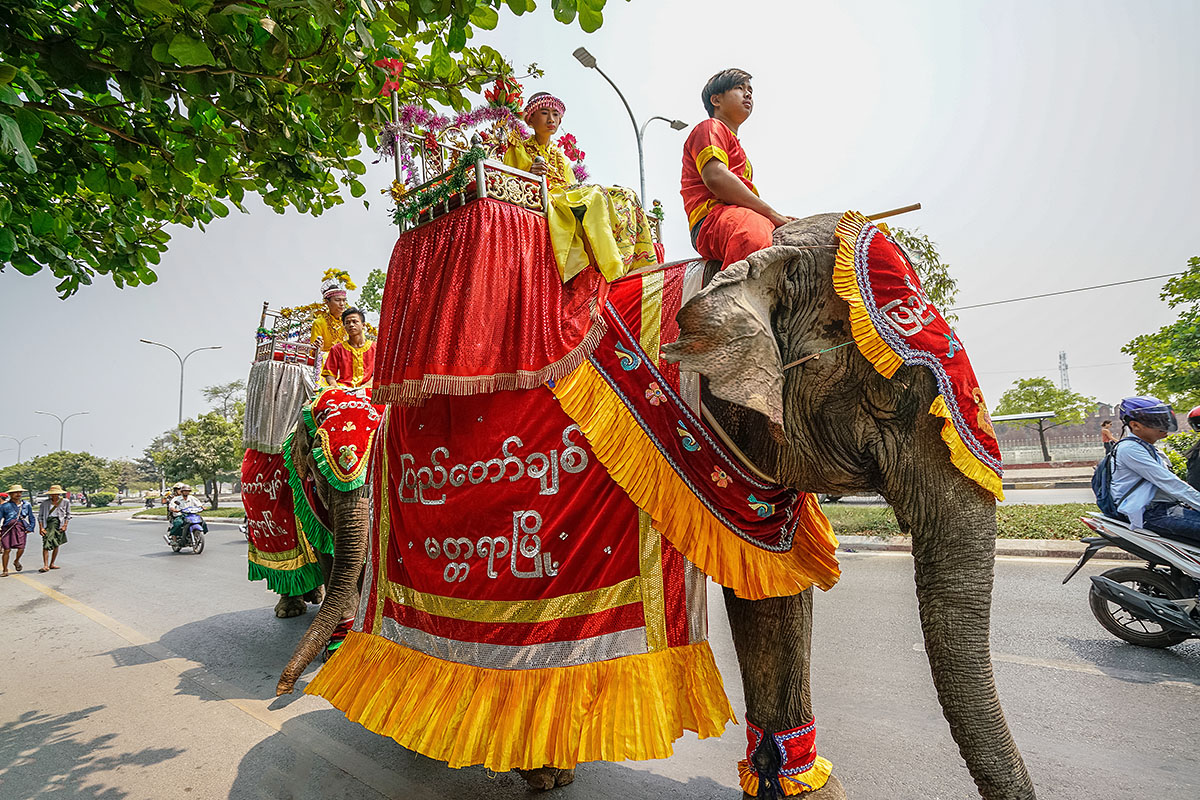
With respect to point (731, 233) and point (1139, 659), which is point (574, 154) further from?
point (1139, 659)

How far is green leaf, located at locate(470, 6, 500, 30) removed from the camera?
8.09ft

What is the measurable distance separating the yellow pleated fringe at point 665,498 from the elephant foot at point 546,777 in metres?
1.31

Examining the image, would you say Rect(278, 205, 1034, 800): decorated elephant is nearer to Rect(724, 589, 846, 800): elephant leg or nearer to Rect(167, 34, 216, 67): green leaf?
Rect(724, 589, 846, 800): elephant leg

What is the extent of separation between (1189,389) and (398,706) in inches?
487

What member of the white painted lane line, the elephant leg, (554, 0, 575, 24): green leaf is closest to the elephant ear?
the elephant leg

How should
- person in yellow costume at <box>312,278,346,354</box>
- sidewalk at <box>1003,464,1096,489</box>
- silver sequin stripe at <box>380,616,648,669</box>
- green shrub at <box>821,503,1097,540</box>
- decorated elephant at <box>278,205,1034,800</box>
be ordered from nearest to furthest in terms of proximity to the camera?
decorated elephant at <box>278,205,1034,800</box> → silver sequin stripe at <box>380,616,648,669</box> → person in yellow costume at <box>312,278,346,354</box> → green shrub at <box>821,503,1097,540</box> → sidewalk at <box>1003,464,1096,489</box>

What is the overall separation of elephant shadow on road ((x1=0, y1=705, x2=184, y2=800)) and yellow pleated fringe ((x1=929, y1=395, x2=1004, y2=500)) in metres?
3.74

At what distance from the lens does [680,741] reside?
316 centimetres

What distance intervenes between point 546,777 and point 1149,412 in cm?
457

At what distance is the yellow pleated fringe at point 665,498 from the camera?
2.06m

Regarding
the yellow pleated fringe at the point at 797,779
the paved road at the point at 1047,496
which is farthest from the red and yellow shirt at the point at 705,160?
the paved road at the point at 1047,496

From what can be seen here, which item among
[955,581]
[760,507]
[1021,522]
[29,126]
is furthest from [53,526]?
[1021,522]

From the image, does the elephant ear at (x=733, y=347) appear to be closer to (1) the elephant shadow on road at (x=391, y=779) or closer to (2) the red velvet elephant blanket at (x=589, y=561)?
(2) the red velvet elephant blanket at (x=589, y=561)

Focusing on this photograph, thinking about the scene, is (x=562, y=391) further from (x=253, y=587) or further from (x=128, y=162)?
(x=253, y=587)
